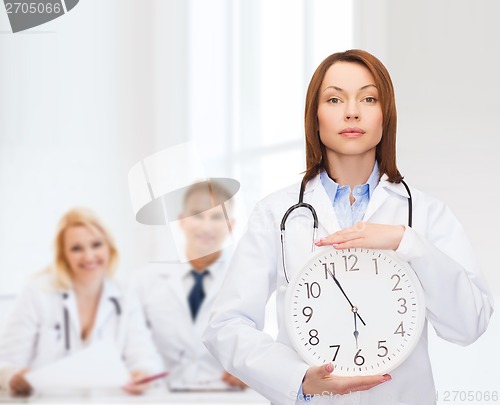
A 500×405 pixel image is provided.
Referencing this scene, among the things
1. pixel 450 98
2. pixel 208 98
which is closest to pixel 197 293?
pixel 208 98

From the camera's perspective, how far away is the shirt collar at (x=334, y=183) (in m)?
1.53

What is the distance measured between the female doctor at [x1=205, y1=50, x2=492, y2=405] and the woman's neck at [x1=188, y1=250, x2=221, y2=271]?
1.20 meters

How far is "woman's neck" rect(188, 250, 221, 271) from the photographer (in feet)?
8.99

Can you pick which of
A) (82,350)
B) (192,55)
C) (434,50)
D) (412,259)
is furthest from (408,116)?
(82,350)

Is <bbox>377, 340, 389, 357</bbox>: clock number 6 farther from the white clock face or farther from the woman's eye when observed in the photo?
the woman's eye

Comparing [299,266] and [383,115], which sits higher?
[383,115]

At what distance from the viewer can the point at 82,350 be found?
9.15ft

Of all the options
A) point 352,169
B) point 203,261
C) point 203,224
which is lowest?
point 203,261

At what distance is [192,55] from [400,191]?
1518mm

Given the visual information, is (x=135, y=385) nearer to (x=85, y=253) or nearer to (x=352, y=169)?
(x=85, y=253)

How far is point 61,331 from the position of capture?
2.79m

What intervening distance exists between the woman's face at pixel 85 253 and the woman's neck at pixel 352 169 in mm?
1488

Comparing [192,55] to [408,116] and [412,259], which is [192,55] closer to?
[408,116]

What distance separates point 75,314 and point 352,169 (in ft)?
5.24
